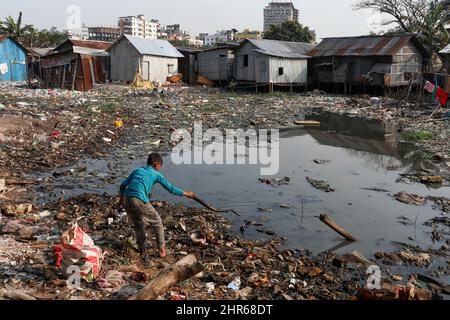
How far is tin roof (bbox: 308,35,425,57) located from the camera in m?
25.0

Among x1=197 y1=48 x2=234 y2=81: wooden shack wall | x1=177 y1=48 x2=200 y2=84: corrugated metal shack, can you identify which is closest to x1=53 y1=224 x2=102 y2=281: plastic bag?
x1=197 y1=48 x2=234 y2=81: wooden shack wall

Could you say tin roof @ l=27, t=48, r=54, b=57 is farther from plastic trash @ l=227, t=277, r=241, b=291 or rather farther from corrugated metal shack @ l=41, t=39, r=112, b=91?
plastic trash @ l=227, t=277, r=241, b=291

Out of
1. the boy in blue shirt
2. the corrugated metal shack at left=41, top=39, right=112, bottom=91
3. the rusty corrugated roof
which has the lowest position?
the boy in blue shirt

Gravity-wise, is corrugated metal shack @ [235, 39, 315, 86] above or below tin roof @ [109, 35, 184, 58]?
below

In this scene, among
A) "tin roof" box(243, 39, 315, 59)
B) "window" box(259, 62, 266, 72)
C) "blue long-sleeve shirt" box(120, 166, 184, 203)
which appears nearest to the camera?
"blue long-sleeve shirt" box(120, 166, 184, 203)

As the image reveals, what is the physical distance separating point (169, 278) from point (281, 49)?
26607 mm

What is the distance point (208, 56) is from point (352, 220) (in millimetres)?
26816

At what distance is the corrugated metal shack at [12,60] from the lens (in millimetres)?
27198

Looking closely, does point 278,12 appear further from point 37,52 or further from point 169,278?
point 169,278

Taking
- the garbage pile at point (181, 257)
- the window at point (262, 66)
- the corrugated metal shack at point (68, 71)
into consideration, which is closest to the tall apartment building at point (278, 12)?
the window at point (262, 66)

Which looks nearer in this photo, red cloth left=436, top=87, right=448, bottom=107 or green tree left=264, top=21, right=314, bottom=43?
red cloth left=436, top=87, right=448, bottom=107

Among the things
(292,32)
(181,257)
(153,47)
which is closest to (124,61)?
(153,47)

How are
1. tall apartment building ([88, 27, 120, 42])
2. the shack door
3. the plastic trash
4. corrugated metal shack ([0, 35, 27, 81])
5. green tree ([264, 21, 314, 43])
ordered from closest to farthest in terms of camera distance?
the plastic trash, corrugated metal shack ([0, 35, 27, 81]), the shack door, green tree ([264, 21, 314, 43]), tall apartment building ([88, 27, 120, 42])

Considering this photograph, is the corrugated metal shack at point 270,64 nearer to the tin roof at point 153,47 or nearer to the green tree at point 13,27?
the tin roof at point 153,47
